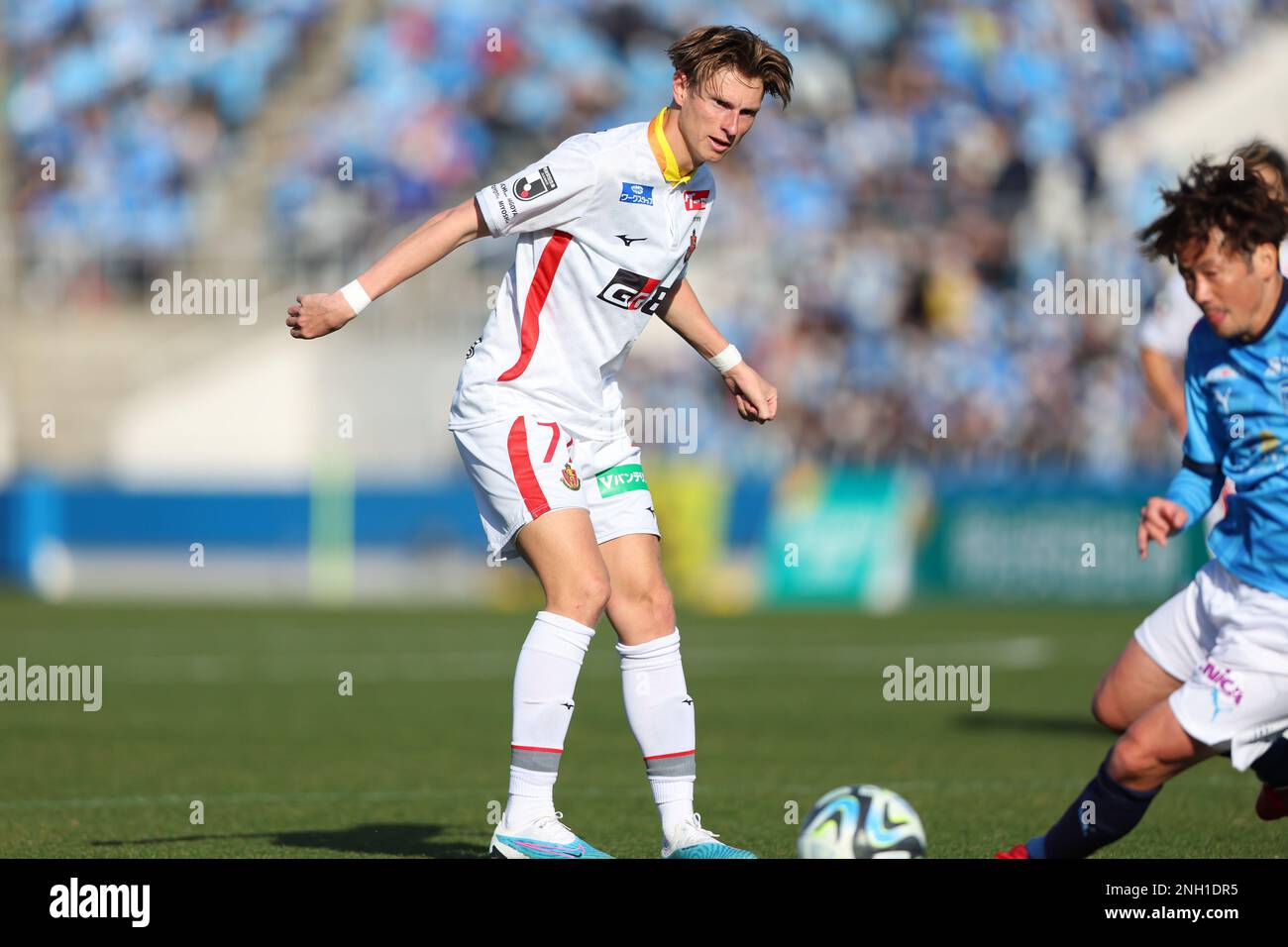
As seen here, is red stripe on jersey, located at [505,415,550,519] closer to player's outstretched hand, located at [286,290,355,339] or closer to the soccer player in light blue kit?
player's outstretched hand, located at [286,290,355,339]

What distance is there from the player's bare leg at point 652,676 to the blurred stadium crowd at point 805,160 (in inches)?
614

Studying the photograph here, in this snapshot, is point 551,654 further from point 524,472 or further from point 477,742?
point 477,742

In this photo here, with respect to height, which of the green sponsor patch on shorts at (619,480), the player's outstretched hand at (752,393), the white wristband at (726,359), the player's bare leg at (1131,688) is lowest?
the player's bare leg at (1131,688)

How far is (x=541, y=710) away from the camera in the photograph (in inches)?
226

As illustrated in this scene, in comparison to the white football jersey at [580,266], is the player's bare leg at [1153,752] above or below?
below

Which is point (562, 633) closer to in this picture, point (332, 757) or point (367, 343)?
point (332, 757)

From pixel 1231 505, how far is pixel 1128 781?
33.3 inches

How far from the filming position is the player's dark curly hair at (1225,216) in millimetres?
5055

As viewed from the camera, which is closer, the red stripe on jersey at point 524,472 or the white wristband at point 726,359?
the red stripe on jersey at point 524,472

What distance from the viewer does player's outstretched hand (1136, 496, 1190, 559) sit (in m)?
5.09

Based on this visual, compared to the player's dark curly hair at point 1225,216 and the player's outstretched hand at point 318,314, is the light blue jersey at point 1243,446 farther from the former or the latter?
the player's outstretched hand at point 318,314

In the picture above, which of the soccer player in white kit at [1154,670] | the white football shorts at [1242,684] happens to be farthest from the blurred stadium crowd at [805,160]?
the white football shorts at [1242,684]

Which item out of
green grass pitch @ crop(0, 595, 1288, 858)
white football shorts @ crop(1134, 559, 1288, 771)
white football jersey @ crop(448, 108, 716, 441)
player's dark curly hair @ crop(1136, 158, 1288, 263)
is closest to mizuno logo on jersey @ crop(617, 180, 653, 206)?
white football jersey @ crop(448, 108, 716, 441)

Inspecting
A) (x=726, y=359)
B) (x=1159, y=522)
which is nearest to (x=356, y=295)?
(x=726, y=359)
